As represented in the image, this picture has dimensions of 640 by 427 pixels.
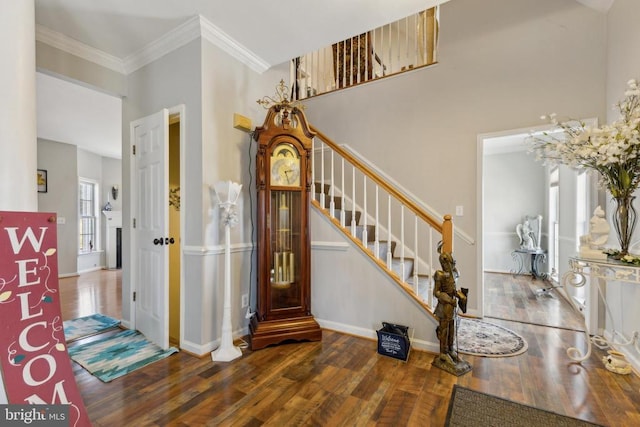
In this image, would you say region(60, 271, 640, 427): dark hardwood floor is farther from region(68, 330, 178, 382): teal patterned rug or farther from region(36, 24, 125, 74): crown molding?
region(36, 24, 125, 74): crown molding

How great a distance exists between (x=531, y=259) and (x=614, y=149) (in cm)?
437

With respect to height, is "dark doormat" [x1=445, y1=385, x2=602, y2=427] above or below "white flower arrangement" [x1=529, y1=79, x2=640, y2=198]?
below

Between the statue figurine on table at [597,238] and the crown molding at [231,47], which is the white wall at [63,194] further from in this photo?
the statue figurine on table at [597,238]

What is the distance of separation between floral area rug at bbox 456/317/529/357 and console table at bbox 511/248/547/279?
288 cm

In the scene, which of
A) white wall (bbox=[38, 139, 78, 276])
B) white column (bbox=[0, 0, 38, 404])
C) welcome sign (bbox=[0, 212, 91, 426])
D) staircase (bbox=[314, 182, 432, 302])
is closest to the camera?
welcome sign (bbox=[0, 212, 91, 426])

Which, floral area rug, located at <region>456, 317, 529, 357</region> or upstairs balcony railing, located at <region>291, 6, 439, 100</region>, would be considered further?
upstairs balcony railing, located at <region>291, 6, 439, 100</region>

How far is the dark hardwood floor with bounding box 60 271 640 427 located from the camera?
65.3 inches

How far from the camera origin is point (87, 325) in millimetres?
3084

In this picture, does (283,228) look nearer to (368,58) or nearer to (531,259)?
(368,58)

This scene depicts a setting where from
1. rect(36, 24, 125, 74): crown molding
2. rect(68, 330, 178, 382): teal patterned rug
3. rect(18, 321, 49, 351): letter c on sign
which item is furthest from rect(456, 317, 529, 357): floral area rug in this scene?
rect(36, 24, 125, 74): crown molding

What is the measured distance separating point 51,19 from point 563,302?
6.32m

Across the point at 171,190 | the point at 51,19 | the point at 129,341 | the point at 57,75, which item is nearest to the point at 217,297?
the point at 129,341

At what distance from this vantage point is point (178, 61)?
2557 millimetres

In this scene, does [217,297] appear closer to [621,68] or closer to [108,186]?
[621,68]
